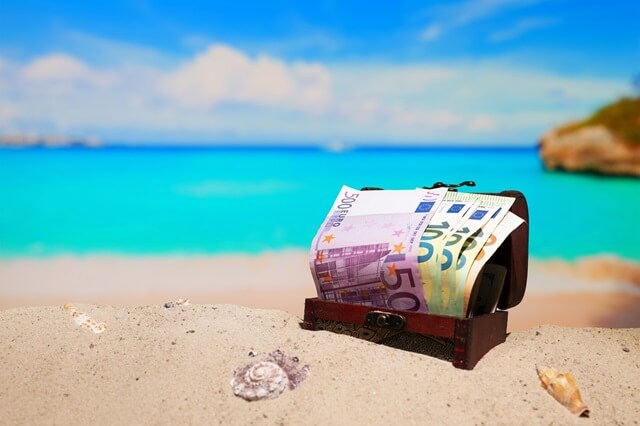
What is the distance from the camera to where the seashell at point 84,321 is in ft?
13.5

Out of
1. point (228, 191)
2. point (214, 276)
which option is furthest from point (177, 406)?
point (228, 191)

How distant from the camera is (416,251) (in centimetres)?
354

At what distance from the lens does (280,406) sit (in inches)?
125

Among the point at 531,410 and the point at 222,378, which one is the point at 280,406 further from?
the point at 531,410

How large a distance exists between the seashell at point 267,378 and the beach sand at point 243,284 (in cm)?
227

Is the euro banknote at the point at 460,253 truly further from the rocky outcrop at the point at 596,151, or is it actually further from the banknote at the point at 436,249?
the rocky outcrop at the point at 596,151

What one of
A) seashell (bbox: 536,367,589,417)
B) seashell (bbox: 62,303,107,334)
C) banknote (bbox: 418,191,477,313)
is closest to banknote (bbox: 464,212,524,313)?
banknote (bbox: 418,191,477,313)

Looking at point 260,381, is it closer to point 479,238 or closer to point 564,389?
point 479,238

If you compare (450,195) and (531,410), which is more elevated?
(450,195)

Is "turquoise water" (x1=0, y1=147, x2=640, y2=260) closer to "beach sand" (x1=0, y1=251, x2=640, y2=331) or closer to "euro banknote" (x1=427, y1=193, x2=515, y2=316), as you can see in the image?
"beach sand" (x1=0, y1=251, x2=640, y2=331)

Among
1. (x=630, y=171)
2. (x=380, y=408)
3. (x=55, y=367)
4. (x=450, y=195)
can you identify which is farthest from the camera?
(x=630, y=171)

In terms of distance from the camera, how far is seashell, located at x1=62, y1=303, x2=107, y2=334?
4114 millimetres

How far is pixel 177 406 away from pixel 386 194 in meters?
1.69

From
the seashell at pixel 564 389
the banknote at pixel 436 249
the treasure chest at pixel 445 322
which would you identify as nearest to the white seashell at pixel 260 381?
the treasure chest at pixel 445 322
